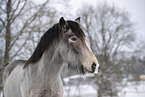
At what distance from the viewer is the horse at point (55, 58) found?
79.0 inches

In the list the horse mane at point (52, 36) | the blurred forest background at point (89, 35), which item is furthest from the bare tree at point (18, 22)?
the horse mane at point (52, 36)

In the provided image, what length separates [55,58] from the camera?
2.21 m

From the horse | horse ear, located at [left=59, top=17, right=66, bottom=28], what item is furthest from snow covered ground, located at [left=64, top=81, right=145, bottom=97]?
horse ear, located at [left=59, top=17, right=66, bottom=28]

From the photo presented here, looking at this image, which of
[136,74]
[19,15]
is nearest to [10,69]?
[19,15]

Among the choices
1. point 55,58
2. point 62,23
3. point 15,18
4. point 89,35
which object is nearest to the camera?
point 62,23

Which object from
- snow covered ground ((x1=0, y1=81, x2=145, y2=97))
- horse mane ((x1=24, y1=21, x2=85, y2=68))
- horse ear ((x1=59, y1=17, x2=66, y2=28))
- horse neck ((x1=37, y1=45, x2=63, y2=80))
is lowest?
snow covered ground ((x1=0, y1=81, x2=145, y2=97))

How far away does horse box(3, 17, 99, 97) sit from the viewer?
201 cm

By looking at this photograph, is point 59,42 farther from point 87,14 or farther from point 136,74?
point 136,74

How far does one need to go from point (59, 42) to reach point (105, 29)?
1691 centimetres

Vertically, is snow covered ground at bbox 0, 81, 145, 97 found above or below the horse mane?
below

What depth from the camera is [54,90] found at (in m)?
2.17

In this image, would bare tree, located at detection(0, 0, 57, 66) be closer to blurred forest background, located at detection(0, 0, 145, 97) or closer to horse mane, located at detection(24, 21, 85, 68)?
blurred forest background, located at detection(0, 0, 145, 97)

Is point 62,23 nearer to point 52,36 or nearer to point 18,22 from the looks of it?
point 52,36

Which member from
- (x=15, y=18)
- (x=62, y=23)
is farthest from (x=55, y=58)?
(x=15, y=18)
